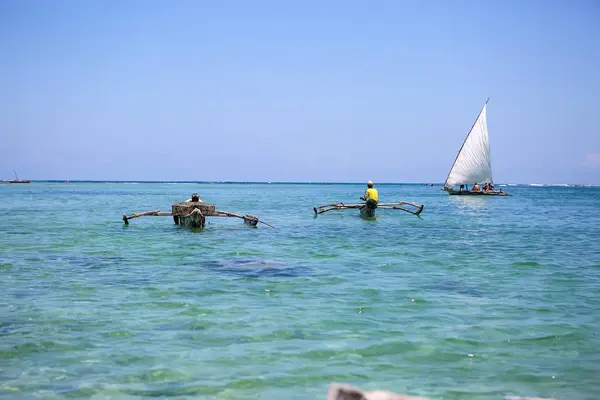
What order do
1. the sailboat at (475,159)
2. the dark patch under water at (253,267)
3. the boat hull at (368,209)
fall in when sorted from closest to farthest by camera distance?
the dark patch under water at (253,267), the boat hull at (368,209), the sailboat at (475,159)

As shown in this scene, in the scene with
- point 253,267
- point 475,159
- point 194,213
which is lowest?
point 253,267

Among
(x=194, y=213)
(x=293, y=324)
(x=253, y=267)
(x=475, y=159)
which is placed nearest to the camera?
(x=293, y=324)

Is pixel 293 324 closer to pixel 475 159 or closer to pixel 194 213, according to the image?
pixel 194 213

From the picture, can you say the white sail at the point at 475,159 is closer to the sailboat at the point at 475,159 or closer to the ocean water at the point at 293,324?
the sailboat at the point at 475,159

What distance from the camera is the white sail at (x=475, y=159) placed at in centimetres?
6794

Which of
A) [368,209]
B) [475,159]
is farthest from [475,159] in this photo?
[368,209]

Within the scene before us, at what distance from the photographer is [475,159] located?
227ft

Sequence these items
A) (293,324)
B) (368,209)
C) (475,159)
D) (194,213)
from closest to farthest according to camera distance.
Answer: (293,324), (194,213), (368,209), (475,159)

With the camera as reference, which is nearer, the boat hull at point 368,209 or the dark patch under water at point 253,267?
the dark patch under water at point 253,267

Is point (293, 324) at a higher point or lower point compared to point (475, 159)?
lower

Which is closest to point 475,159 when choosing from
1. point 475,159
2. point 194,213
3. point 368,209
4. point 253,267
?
point 475,159

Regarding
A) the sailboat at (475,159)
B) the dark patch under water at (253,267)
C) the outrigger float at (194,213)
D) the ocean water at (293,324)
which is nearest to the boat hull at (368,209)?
the outrigger float at (194,213)

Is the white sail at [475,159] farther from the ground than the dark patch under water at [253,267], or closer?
farther from the ground

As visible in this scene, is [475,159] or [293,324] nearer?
[293,324]
